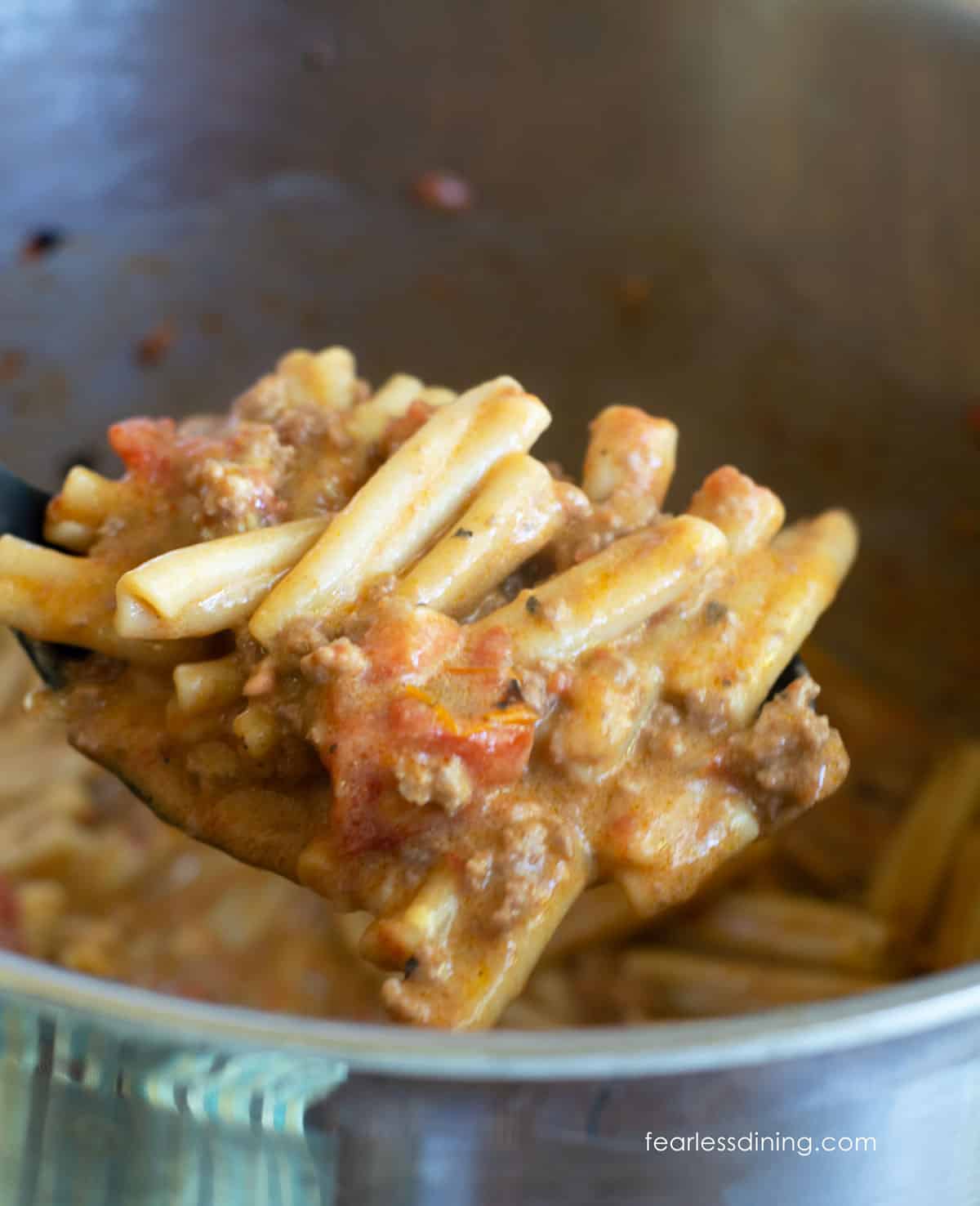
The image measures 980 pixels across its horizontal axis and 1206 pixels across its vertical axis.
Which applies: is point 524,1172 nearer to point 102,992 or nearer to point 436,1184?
point 436,1184

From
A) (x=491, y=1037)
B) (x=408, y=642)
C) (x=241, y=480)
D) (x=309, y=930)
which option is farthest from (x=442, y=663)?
(x=309, y=930)

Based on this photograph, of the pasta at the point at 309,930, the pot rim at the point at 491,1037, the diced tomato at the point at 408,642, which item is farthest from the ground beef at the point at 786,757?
the pasta at the point at 309,930

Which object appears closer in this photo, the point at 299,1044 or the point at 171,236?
the point at 299,1044

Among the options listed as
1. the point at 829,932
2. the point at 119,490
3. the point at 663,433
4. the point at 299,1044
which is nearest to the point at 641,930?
the point at 829,932

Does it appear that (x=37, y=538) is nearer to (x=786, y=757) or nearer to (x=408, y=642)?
(x=408, y=642)

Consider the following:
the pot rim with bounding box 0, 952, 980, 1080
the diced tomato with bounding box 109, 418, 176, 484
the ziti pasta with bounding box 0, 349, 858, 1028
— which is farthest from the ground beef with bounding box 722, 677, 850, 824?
the diced tomato with bounding box 109, 418, 176, 484

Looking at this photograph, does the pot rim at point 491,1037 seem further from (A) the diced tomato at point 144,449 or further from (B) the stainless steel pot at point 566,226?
(B) the stainless steel pot at point 566,226

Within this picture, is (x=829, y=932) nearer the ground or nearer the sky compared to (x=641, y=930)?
nearer the sky
